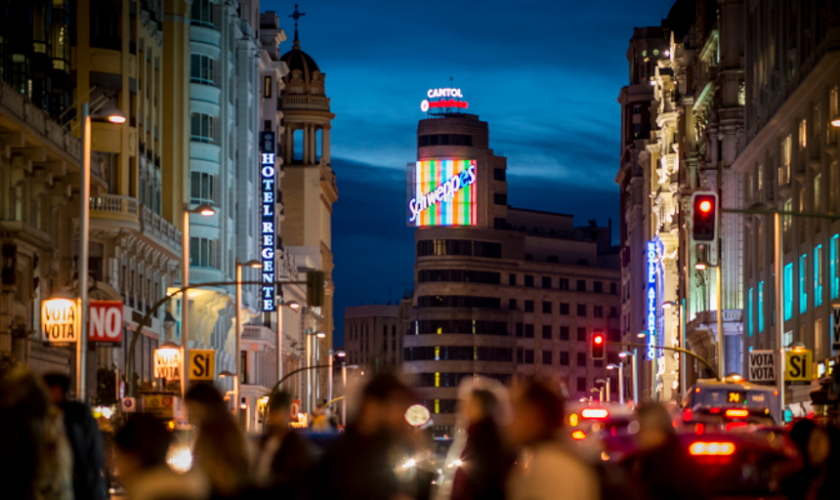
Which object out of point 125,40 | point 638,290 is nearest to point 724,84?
point 125,40

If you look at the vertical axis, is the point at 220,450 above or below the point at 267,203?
below

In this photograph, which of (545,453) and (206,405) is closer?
(545,453)

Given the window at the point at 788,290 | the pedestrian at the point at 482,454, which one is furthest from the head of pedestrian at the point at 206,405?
the window at the point at 788,290

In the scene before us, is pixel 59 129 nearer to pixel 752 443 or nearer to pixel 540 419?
A: pixel 752 443

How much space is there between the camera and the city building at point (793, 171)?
5206cm

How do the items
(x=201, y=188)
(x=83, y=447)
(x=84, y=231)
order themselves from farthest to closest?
(x=201, y=188), (x=84, y=231), (x=83, y=447)

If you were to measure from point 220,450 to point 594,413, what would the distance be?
83.8 ft

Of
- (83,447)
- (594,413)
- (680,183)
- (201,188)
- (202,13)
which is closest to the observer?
(83,447)

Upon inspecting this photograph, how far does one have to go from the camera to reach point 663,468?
1080 centimetres

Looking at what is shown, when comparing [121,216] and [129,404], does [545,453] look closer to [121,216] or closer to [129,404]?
[129,404]

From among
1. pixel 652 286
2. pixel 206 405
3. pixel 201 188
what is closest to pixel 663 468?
pixel 206 405

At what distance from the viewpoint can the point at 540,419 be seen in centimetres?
731

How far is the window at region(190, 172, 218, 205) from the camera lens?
69.4 m

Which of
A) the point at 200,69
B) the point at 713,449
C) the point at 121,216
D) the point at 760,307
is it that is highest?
the point at 200,69
